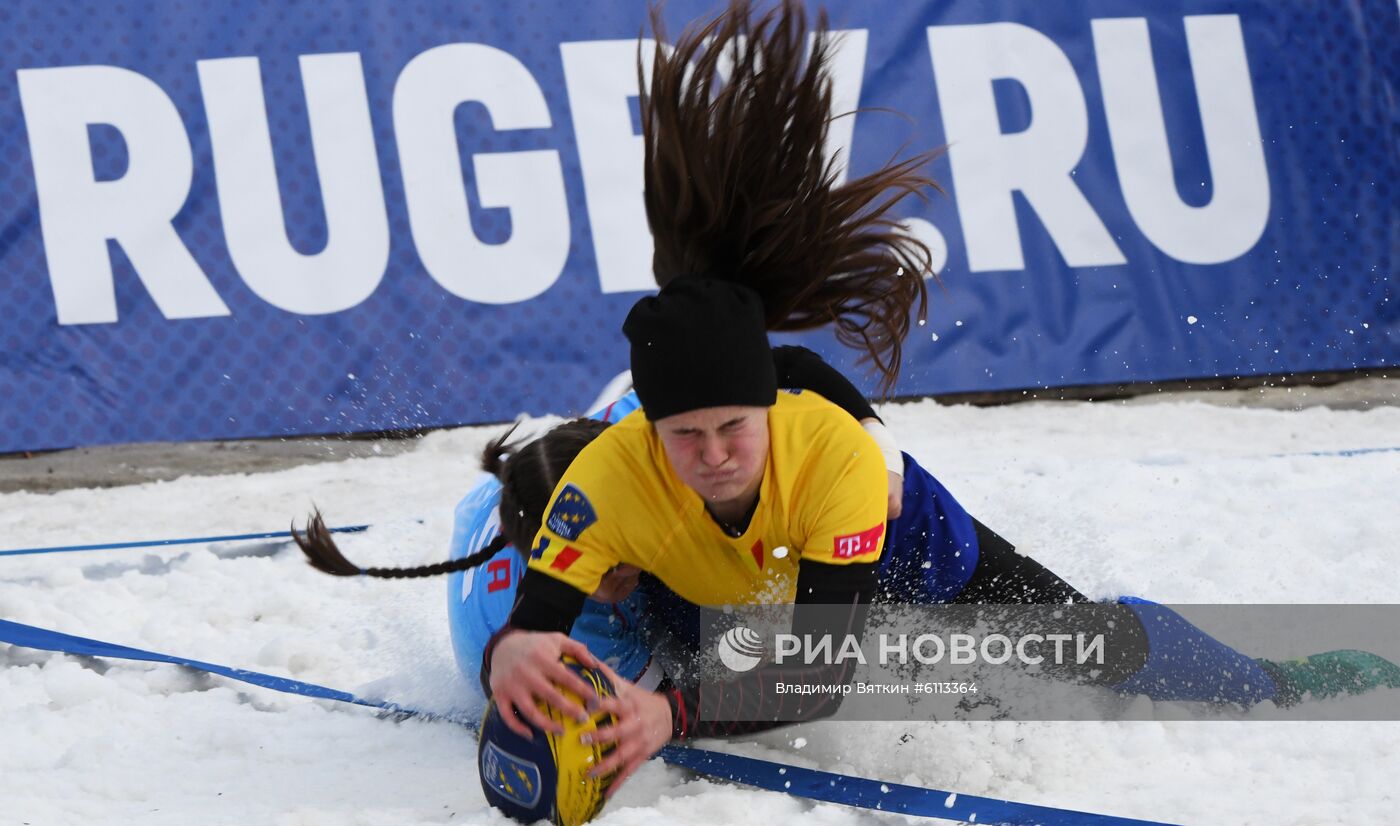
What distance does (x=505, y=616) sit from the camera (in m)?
2.57

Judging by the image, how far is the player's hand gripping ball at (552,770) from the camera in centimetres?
206

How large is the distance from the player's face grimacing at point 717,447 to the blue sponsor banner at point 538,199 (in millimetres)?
2901

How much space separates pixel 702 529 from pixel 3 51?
3707 mm

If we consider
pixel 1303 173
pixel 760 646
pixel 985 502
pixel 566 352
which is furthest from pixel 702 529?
pixel 1303 173

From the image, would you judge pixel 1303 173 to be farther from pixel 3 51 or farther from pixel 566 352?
pixel 3 51

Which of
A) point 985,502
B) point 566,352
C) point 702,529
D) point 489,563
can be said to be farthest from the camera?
point 566,352

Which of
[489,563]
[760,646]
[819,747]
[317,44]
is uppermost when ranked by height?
[317,44]

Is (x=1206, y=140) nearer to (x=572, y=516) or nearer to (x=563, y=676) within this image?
(x=572, y=516)

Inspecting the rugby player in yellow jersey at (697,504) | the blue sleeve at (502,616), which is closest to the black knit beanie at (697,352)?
the rugby player in yellow jersey at (697,504)

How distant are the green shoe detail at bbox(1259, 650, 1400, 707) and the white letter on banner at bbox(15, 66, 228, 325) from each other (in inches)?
147

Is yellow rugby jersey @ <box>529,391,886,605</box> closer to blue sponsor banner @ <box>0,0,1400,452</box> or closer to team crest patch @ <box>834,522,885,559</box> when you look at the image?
team crest patch @ <box>834,522,885,559</box>

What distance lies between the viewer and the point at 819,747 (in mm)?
2539

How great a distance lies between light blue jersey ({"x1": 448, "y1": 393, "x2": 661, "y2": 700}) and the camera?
2572 mm

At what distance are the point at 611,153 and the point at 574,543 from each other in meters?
3.22
